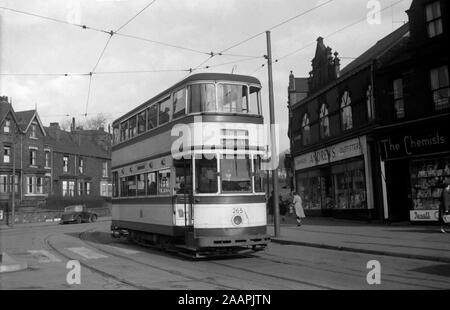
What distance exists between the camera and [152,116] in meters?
15.8

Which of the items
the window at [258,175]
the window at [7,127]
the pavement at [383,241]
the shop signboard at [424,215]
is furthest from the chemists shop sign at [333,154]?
the window at [7,127]

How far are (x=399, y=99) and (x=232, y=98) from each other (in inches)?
472

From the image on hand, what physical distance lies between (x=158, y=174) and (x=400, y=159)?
12206 mm

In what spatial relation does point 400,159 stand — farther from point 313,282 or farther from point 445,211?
point 313,282

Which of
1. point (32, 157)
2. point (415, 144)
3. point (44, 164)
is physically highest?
point (32, 157)

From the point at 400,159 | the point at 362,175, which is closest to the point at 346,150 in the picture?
the point at 362,175

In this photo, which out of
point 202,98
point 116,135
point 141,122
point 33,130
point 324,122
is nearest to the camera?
point 202,98

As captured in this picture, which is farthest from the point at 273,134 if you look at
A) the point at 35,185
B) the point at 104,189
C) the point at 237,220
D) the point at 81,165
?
the point at 104,189

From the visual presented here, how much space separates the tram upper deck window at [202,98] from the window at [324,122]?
56.9 feet

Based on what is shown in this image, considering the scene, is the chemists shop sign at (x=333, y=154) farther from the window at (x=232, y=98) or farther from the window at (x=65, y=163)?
the window at (x=65, y=163)

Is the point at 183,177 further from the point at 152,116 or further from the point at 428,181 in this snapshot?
the point at 428,181

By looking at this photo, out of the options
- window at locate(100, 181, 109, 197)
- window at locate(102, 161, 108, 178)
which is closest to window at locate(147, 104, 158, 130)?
window at locate(100, 181, 109, 197)

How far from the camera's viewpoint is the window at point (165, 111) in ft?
47.4

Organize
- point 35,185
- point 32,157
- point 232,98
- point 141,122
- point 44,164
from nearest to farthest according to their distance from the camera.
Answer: point 232,98 < point 141,122 < point 35,185 < point 32,157 < point 44,164
